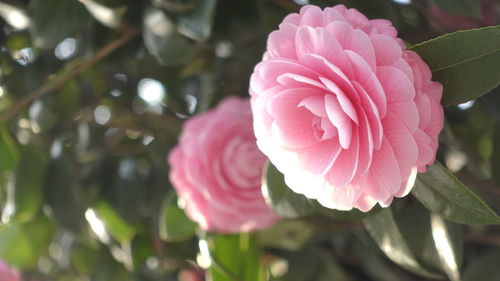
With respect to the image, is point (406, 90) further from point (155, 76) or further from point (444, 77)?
point (155, 76)

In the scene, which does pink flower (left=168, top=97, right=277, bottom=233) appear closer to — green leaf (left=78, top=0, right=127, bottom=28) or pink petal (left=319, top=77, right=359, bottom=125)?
green leaf (left=78, top=0, right=127, bottom=28)

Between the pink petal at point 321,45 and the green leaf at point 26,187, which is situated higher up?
the pink petal at point 321,45

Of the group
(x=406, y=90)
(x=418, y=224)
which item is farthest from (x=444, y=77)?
(x=418, y=224)

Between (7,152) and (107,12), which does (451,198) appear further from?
(7,152)

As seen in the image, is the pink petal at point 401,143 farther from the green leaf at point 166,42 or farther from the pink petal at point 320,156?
the green leaf at point 166,42

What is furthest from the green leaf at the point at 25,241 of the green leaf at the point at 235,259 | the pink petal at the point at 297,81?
the pink petal at the point at 297,81

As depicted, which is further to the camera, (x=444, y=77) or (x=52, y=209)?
(x=52, y=209)

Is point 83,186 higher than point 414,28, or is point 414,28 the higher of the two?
point 414,28
